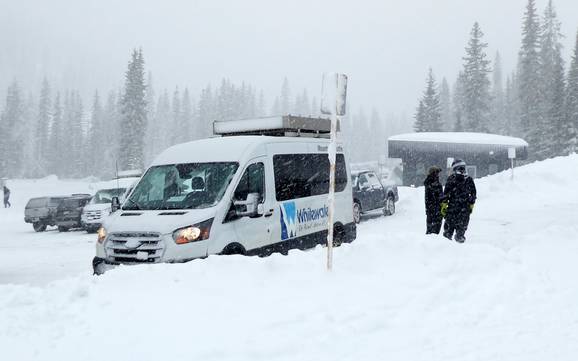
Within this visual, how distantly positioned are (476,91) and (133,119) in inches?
1418

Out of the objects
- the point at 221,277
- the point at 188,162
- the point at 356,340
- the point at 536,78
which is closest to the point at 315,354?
the point at 356,340

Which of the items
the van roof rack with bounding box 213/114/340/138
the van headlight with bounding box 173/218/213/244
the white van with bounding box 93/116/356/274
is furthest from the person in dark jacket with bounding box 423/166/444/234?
the van headlight with bounding box 173/218/213/244

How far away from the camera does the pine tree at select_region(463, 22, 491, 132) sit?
181 ft

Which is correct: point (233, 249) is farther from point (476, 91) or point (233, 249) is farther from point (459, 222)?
point (476, 91)

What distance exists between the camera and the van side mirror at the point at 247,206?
7906mm

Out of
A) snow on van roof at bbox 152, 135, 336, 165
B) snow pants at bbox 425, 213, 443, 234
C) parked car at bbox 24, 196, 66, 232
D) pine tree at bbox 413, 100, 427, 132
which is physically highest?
pine tree at bbox 413, 100, 427, 132

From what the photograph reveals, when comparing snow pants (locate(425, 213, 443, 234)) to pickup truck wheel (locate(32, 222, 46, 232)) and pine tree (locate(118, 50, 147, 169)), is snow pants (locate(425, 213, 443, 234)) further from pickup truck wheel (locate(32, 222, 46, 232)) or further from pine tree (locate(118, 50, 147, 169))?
pine tree (locate(118, 50, 147, 169))

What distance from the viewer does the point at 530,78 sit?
2109 inches

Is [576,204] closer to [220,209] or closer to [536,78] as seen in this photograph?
[220,209]

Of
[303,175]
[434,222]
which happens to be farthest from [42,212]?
[434,222]

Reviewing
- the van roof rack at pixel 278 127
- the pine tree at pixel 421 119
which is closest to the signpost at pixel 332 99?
the van roof rack at pixel 278 127

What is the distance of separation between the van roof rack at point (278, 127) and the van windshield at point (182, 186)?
211cm

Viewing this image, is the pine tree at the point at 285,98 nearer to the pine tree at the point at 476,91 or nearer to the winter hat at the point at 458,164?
the pine tree at the point at 476,91

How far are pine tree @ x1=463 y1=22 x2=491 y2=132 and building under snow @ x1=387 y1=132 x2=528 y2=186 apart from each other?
33.0 feet
